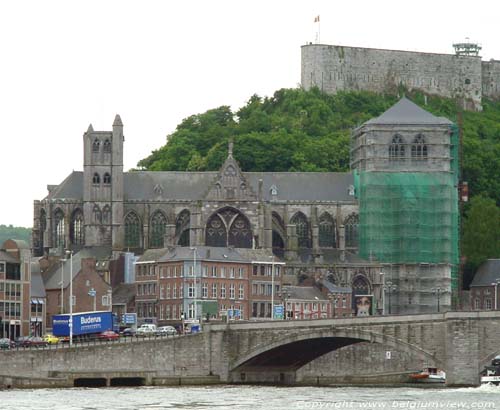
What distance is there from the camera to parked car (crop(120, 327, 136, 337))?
165 metres

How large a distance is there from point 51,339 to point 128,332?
8804 millimetres

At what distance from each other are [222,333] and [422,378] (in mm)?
14783

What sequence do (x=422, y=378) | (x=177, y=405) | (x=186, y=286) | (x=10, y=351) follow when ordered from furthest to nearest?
(x=186, y=286)
(x=422, y=378)
(x=10, y=351)
(x=177, y=405)

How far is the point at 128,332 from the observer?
170 metres

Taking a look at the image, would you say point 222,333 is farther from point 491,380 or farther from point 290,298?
point 290,298

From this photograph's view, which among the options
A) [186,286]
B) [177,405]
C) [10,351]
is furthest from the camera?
[186,286]

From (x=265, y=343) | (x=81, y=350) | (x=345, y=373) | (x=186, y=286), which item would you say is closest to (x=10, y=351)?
(x=81, y=350)

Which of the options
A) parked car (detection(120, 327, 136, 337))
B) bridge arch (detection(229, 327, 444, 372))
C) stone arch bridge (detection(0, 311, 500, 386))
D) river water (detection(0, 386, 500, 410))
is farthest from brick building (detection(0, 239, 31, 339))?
river water (detection(0, 386, 500, 410))

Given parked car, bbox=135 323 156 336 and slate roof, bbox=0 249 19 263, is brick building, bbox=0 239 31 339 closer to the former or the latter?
slate roof, bbox=0 249 19 263

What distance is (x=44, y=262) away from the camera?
195500 mm

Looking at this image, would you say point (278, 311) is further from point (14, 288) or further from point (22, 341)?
point (22, 341)

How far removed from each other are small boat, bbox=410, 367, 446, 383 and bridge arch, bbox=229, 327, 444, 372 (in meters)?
1.85

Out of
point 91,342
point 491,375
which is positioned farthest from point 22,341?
point 491,375

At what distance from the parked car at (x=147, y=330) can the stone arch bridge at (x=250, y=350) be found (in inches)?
253
